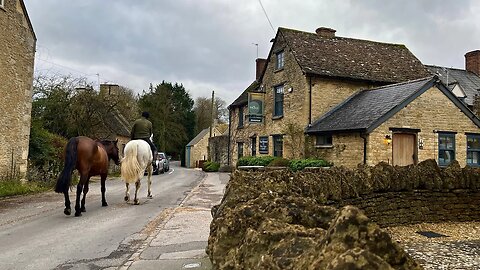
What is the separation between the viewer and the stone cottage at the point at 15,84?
14.3 metres

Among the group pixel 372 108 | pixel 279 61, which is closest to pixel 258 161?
pixel 279 61

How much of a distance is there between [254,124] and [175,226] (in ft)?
68.6

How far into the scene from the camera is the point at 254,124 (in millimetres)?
28422

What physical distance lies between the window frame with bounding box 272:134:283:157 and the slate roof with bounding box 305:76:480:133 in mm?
3252

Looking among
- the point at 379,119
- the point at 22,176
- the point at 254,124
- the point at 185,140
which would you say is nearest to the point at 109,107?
the point at 254,124

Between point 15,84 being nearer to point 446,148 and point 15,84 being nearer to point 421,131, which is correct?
point 421,131

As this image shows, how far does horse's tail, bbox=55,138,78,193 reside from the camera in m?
8.76

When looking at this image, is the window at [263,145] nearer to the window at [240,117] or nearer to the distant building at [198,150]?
the window at [240,117]

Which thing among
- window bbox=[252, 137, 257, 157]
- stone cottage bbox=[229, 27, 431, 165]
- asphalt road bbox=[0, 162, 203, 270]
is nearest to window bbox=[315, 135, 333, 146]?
stone cottage bbox=[229, 27, 431, 165]

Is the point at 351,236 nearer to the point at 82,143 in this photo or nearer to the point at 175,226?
the point at 175,226

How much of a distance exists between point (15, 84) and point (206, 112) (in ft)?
176

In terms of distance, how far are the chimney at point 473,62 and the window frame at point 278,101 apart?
20801mm

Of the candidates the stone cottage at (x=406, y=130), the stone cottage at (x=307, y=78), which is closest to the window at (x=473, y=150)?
the stone cottage at (x=406, y=130)

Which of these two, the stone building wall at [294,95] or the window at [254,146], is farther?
the window at [254,146]
